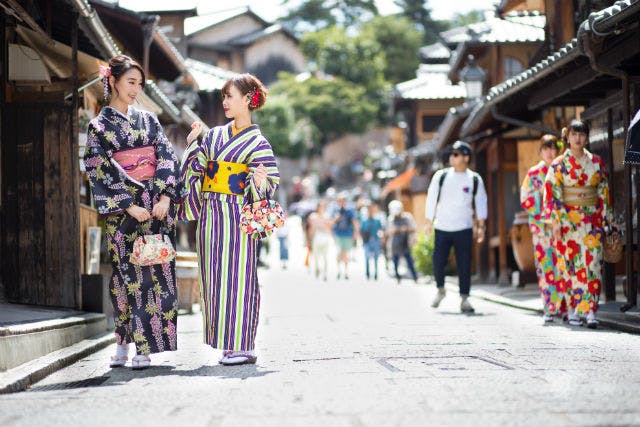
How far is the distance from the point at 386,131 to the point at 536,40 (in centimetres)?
4980

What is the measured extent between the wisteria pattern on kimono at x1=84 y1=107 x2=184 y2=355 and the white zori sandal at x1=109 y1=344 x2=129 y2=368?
51mm

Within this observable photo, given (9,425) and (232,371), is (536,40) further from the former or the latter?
(9,425)

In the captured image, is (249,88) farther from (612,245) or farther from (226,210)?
(612,245)

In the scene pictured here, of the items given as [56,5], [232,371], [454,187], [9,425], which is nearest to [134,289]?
[232,371]

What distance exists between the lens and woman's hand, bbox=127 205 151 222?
7605mm

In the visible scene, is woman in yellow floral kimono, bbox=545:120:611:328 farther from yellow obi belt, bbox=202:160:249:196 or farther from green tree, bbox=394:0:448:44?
green tree, bbox=394:0:448:44

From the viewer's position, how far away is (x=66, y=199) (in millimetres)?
10914

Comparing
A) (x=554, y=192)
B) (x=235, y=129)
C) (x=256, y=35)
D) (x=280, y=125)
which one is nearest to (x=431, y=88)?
(x=256, y=35)

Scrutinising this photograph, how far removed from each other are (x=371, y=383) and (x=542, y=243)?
616 centimetres

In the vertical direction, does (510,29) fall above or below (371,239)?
above

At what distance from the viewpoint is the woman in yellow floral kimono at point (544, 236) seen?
11828 millimetres

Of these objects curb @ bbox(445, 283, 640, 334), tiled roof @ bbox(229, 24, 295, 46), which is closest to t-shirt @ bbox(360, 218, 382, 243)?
curb @ bbox(445, 283, 640, 334)

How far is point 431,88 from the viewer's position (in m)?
38.1

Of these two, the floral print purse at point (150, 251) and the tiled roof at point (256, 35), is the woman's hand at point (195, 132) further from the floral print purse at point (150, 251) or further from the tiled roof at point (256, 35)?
Result: the tiled roof at point (256, 35)
